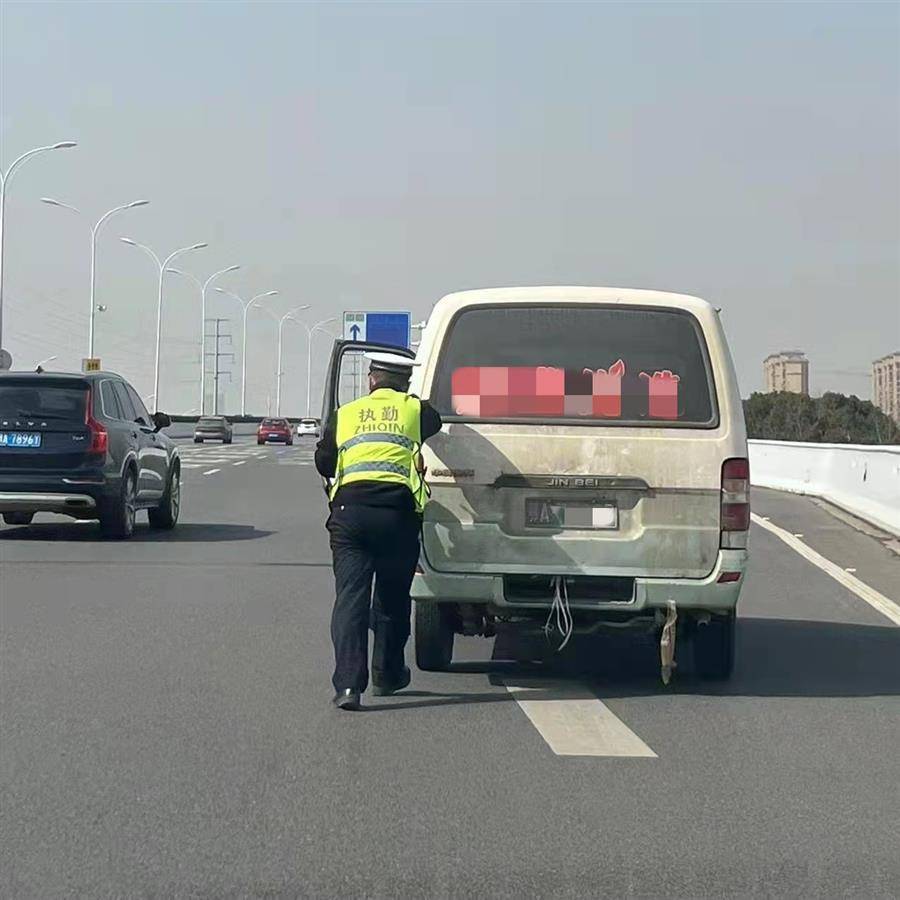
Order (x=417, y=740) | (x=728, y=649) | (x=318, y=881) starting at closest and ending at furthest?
(x=318, y=881) < (x=417, y=740) < (x=728, y=649)

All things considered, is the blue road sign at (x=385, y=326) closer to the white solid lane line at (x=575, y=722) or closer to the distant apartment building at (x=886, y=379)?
the white solid lane line at (x=575, y=722)

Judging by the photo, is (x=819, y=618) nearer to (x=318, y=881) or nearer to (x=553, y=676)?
(x=553, y=676)

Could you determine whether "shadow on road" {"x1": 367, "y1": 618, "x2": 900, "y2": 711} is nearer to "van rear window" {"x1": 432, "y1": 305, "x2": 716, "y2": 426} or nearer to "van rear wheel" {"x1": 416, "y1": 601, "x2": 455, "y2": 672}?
"van rear wheel" {"x1": 416, "y1": 601, "x2": 455, "y2": 672}

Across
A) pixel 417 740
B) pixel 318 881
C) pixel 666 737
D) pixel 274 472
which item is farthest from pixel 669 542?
pixel 274 472

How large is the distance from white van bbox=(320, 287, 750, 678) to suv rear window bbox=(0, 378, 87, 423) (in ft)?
32.5

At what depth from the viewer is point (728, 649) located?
9.16 m

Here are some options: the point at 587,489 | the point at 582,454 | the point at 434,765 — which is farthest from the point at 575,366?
the point at 434,765

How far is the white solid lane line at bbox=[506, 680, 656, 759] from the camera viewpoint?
7.43 metres

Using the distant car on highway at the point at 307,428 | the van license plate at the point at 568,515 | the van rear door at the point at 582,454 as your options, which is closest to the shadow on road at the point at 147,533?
the van rear door at the point at 582,454

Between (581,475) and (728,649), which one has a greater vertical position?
(581,475)

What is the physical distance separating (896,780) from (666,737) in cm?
113

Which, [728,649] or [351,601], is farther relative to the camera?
[728,649]

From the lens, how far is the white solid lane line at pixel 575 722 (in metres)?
7.43

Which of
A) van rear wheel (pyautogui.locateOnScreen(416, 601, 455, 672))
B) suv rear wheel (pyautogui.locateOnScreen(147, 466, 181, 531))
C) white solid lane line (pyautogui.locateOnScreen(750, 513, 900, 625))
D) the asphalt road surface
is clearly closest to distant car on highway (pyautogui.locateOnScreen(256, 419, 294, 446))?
suv rear wheel (pyautogui.locateOnScreen(147, 466, 181, 531))
